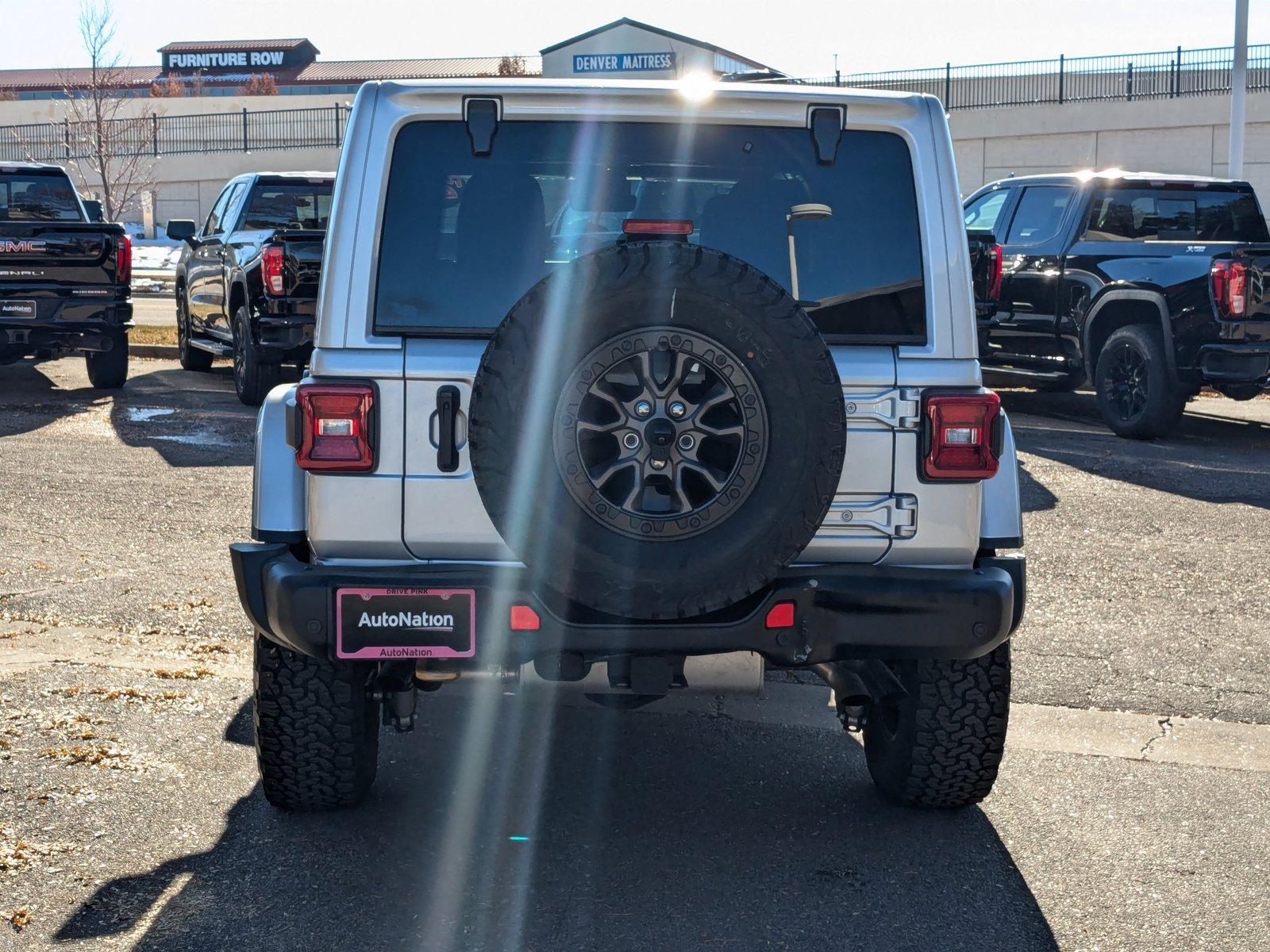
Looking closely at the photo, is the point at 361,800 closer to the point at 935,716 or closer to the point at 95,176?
the point at 935,716

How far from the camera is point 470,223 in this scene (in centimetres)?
393

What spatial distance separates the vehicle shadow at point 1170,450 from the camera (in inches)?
384

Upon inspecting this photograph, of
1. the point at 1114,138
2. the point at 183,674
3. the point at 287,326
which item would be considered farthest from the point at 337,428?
the point at 1114,138

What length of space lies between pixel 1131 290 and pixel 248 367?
6943 mm

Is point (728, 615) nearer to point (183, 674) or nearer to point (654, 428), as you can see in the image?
point (654, 428)

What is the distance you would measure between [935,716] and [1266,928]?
0.97 metres

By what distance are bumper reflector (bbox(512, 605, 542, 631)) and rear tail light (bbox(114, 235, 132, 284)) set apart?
32.5ft

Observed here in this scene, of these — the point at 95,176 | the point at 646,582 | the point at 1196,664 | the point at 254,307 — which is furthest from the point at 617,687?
the point at 95,176

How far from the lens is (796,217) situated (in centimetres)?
402

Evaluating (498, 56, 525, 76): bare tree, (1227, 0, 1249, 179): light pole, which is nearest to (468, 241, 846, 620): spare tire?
(1227, 0, 1249, 179): light pole

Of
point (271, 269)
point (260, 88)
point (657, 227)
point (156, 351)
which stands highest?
point (260, 88)

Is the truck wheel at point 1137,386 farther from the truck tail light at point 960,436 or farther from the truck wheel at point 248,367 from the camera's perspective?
the truck tail light at point 960,436

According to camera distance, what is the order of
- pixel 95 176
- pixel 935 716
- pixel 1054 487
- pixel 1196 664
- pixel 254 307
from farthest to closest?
pixel 95 176, pixel 254 307, pixel 1054 487, pixel 1196 664, pixel 935 716

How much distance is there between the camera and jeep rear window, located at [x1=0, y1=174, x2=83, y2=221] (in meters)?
13.7
